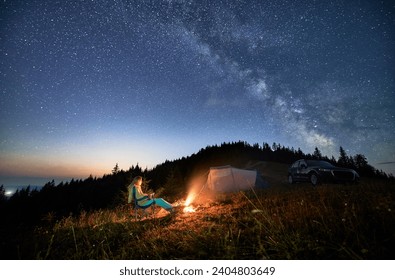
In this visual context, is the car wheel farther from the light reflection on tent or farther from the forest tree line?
the forest tree line

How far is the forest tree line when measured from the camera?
48562mm

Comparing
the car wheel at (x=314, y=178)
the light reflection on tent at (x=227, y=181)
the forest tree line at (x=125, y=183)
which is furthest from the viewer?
the forest tree line at (x=125, y=183)

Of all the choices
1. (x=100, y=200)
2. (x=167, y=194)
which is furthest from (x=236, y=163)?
(x=100, y=200)

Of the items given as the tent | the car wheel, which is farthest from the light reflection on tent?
the car wheel

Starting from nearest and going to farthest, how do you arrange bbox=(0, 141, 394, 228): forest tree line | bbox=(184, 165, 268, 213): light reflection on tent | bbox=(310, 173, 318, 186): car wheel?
bbox=(310, 173, 318, 186): car wheel, bbox=(184, 165, 268, 213): light reflection on tent, bbox=(0, 141, 394, 228): forest tree line

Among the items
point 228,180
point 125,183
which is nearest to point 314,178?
point 228,180

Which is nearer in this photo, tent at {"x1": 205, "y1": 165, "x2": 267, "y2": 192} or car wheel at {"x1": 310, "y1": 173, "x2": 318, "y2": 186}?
car wheel at {"x1": 310, "y1": 173, "x2": 318, "y2": 186}

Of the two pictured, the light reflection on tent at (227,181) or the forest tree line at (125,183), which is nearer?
the light reflection on tent at (227,181)

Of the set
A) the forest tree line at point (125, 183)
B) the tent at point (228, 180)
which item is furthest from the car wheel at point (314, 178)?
the forest tree line at point (125, 183)

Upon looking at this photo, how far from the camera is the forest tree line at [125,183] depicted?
159 feet

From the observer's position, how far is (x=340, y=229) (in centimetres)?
244

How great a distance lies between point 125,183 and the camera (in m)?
52.2

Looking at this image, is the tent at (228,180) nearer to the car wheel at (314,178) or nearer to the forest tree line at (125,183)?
the car wheel at (314,178)
